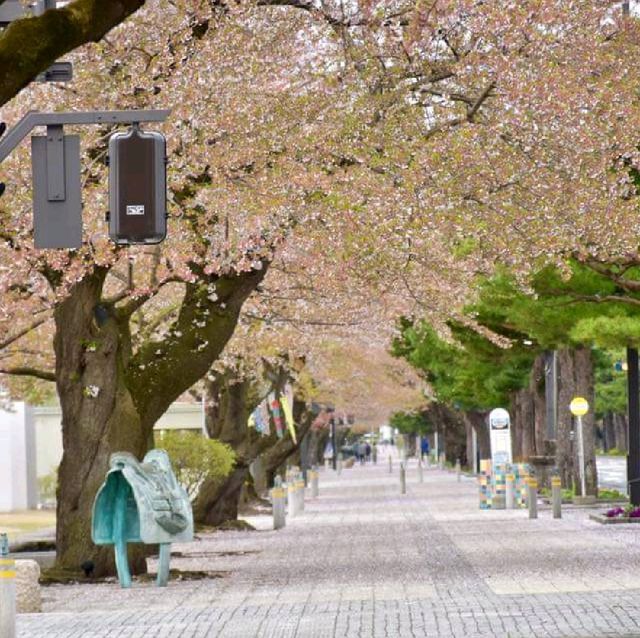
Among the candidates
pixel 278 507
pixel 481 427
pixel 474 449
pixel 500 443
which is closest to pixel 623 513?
pixel 278 507

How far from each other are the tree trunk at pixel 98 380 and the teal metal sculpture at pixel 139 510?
0.89 meters

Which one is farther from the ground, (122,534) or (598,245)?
(598,245)

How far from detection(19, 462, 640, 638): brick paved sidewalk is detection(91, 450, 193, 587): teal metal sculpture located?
0.61 m

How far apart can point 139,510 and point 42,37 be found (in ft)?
40.7

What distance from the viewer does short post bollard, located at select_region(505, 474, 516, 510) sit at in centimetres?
4634

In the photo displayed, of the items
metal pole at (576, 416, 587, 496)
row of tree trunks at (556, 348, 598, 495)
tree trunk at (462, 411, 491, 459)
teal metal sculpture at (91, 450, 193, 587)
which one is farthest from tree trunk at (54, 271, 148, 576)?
tree trunk at (462, 411, 491, 459)

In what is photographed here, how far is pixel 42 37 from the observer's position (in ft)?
36.0

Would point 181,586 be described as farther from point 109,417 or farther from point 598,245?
point 598,245

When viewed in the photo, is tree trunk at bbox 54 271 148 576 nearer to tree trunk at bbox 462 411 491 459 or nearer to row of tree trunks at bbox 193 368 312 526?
row of tree trunks at bbox 193 368 312 526

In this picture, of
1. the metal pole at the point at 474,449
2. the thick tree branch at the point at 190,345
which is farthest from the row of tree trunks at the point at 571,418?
the metal pole at the point at 474,449

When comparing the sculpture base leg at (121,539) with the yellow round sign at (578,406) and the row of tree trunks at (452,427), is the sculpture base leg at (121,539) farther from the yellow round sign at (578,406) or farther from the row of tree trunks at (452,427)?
the row of tree trunks at (452,427)

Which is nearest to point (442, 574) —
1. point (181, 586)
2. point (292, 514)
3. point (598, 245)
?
point (181, 586)

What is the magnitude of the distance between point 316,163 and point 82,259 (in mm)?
3414

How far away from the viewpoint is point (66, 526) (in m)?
24.5
